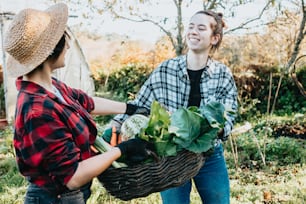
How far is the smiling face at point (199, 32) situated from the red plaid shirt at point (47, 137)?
99cm

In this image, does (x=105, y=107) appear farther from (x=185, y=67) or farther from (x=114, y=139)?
(x=185, y=67)

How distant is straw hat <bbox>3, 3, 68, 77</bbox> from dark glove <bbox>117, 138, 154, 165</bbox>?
452 mm

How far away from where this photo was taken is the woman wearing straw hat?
151cm

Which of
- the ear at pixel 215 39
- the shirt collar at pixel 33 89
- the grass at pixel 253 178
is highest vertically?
the ear at pixel 215 39

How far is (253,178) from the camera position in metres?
4.48

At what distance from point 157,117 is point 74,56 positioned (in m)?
7.77

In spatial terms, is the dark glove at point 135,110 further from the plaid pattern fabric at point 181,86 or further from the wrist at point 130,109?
the plaid pattern fabric at point 181,86

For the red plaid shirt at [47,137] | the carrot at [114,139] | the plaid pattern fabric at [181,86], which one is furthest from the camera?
the plaid pattern fabric at [181,86]

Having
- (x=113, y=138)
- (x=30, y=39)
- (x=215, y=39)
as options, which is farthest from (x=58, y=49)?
(x=215, y=39)

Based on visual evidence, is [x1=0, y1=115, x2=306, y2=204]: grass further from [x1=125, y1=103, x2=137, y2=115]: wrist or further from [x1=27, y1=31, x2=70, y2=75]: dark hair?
[x1=27, y1=31, x2=70, y2=75]: dark hair

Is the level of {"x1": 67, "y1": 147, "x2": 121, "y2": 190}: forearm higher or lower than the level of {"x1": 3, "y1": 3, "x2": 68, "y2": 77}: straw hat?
lower

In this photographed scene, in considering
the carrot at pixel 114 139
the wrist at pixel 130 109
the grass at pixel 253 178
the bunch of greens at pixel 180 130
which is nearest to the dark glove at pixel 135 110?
the wrist at pixel 130 109

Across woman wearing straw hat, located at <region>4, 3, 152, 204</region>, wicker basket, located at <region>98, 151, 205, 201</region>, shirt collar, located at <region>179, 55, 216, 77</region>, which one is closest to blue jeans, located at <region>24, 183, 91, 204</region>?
woman wearing straw hat, located at <region>4, 3, 152, 204</region>

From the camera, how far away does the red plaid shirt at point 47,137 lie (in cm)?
150
